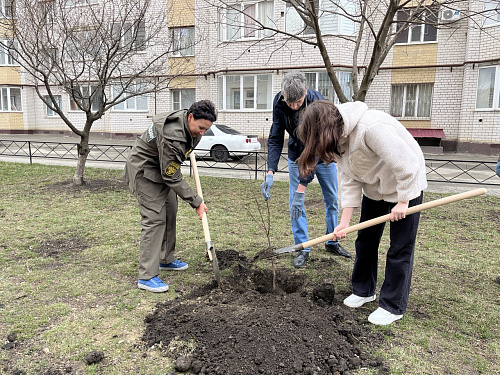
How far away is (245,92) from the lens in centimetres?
1722

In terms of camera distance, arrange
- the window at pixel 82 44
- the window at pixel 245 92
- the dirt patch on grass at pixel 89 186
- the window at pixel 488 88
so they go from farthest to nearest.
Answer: the window at pixel 245 92, the window at pixel 488 88, the dirt patch on grass at pixel 89 186, the window at pixel 82 44

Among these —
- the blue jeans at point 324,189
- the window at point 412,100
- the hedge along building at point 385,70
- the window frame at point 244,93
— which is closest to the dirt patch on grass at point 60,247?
the blue jeans at point 324,189

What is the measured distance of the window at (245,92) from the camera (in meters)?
16.9

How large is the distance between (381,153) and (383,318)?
122cm

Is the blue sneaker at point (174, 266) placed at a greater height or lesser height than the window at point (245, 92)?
lesser

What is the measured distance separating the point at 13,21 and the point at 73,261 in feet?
16.6

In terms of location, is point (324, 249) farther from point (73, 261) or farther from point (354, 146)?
point (73, 261)

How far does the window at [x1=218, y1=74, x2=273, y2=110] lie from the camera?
16.9m

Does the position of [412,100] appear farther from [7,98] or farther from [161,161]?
[7,98]

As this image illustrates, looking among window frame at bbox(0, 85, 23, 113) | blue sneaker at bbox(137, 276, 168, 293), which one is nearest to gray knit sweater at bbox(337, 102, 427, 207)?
blue sneaker at bbox(137, 276, 168, 293)

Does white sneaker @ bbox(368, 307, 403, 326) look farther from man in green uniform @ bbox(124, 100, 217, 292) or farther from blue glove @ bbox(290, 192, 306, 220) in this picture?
man in green uniform @ bbox(124, 100, 217, 292)

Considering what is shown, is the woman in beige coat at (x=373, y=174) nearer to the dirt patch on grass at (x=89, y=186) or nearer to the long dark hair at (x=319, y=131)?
the long dark hair at (x=319, y=131)

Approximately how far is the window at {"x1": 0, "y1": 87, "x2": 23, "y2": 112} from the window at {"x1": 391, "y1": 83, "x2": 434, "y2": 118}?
66.2 feet

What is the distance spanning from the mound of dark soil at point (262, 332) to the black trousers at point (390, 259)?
0.85 ft
